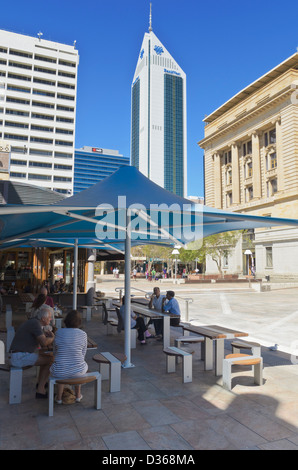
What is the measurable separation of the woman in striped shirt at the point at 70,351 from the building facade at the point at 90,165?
520 ft

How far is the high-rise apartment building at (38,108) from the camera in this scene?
85.0 metres

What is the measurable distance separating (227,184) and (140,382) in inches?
2168

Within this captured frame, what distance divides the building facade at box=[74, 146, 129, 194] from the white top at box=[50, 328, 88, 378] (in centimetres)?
15844

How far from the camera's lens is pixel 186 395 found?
5020 millimetres

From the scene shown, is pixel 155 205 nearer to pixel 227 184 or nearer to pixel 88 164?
pixel 227 184

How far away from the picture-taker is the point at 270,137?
160 ft

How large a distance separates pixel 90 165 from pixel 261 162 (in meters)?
→ 126

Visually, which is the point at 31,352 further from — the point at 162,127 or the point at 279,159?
the point at 162,127

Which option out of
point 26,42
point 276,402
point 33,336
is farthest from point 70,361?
point 26,42

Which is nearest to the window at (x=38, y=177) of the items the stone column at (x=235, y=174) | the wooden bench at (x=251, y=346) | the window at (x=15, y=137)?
the window at (x=15, y=137)

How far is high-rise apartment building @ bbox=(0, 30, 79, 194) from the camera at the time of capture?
3346 inches

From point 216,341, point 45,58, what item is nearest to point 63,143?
point 45,58

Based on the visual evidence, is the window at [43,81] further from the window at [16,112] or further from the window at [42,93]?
the window at [16,112]

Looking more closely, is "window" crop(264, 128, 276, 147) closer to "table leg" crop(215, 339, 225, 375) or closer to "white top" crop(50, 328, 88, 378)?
"table leg" crop(215, 339, 225, 375)
